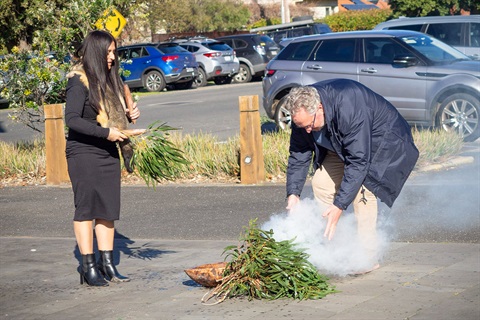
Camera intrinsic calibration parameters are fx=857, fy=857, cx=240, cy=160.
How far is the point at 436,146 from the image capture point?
462 inches

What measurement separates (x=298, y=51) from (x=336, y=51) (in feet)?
2.67

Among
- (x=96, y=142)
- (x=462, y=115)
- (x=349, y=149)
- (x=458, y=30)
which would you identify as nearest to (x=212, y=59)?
(x=458, y=30)

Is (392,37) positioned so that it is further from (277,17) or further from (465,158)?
(277,17)

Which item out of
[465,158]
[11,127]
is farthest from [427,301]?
[11,127]

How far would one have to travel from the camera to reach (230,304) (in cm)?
592

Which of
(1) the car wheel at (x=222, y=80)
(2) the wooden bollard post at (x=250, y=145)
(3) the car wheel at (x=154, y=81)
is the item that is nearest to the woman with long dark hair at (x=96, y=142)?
(2) the wooden bollard post at (x=250, y=145)

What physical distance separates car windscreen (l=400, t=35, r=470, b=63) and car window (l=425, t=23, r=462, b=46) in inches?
114

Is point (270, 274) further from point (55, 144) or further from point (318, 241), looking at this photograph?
point (55, 144)

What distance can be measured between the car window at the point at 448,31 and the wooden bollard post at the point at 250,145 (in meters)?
7.93

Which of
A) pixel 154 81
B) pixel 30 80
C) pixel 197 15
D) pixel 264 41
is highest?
pixel 197 15

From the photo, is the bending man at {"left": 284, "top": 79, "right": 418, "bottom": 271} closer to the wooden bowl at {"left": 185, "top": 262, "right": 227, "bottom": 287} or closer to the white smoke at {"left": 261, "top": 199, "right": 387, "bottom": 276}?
the white smoke at {"left": 261, "top": 199, "right": 387, "bottom": 276}

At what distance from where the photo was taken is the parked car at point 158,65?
101 ft

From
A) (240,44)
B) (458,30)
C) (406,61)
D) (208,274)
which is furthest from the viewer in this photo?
(240,44)

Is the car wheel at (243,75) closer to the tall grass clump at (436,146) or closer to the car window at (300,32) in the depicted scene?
the car window at (300,32)
